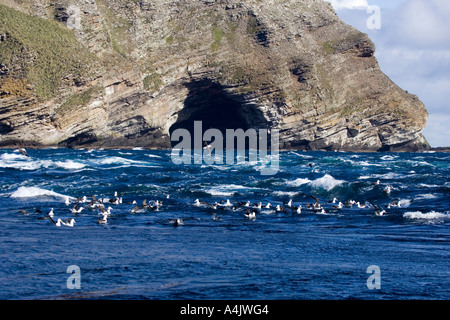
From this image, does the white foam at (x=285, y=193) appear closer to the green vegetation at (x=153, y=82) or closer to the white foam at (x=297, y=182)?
the white foam at (x=297, y=182)

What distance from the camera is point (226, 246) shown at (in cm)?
1734

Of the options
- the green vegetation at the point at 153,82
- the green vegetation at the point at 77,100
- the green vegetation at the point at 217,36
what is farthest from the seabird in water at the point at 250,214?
the green vegetation at the point at 217,36

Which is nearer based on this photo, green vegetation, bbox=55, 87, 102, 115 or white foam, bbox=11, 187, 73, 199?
white foam, bbox=11, 187, 73, 199

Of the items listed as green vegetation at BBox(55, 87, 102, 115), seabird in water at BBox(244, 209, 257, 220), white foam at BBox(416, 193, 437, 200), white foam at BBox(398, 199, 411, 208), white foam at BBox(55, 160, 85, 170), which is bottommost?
seabird in water at BBox(244, 209, 257, 220)

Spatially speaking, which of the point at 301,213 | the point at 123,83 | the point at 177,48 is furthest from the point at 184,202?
the point at 177,48

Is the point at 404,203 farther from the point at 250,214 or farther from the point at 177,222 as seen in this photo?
the point at 177,222

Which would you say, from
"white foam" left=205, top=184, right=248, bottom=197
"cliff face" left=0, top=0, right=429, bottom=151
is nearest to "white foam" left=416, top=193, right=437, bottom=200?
"white foam" left=205, top=184, right=248, bottom=197

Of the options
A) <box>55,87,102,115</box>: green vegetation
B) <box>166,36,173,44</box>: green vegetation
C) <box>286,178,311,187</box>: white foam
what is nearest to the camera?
<box>286,178,311,187</box>: white foam

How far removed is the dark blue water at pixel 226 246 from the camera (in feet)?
39.5

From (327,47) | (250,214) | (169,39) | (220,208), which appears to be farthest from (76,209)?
(327,47)

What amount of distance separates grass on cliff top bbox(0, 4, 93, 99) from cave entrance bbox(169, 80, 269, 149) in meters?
19.8

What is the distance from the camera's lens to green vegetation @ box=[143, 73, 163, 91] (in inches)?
3625

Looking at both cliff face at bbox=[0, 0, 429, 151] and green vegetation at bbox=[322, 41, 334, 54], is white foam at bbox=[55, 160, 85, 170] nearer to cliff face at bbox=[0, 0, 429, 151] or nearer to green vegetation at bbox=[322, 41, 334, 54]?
cliff face at bbox=[0, 0, 429, 151]
